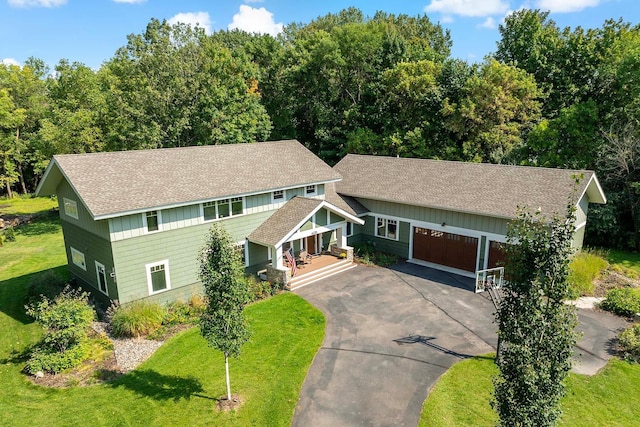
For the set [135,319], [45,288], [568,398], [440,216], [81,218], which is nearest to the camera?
[568,398]

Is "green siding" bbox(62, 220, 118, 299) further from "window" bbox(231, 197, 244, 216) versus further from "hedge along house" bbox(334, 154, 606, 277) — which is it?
"hedge along house" bbox(334, 154, 606, 277)

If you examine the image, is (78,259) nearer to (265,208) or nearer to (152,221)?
(152,221)

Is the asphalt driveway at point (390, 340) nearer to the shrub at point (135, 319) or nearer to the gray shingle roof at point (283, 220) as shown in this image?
the gray shingle roof at point (283, 220)

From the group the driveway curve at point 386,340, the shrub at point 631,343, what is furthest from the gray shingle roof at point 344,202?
the shrub at point 631,343

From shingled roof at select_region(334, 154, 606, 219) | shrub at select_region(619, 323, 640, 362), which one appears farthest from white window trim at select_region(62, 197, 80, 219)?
shrub at select_region(619, 323, 640, 362)

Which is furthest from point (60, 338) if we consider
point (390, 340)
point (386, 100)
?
Result: point (386, 100)

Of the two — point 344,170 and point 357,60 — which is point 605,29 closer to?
point 357,60
